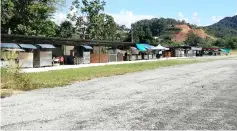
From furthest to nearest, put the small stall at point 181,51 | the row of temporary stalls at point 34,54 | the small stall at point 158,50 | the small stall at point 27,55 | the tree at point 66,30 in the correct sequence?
the small stall at point 181,51
the tree at point 66,30
the small stall at point 158,50
the small stall at point 27,55
the row of temporary stalls at point 34,54

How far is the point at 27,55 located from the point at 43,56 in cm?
296

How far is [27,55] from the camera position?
36281 millimetres

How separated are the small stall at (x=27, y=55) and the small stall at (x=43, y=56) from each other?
812 mm

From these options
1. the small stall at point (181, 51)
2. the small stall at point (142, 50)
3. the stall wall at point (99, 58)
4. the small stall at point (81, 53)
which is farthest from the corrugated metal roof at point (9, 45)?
the small stall at point (181, 51)

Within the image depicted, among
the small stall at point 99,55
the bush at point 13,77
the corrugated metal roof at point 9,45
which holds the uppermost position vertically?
the corrugated metal roof at point 9,45

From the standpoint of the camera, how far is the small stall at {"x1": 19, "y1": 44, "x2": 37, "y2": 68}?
3553cm

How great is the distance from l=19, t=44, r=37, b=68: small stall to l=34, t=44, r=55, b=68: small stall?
812 mm

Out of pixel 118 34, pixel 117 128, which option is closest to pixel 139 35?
pixel 118 34

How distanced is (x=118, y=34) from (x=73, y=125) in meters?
87.9

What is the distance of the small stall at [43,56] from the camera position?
38200mm

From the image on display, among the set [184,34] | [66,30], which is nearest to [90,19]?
[66,30]

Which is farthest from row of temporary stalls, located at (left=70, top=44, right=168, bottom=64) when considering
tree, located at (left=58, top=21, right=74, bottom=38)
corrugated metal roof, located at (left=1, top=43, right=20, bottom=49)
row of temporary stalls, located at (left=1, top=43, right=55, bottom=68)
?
tree, located at (left=58, top=21, right=74, bottom=38)

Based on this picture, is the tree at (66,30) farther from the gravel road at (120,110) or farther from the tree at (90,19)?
the gravel road at (120,110)

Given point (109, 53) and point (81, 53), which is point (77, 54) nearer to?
point (81, 53)
